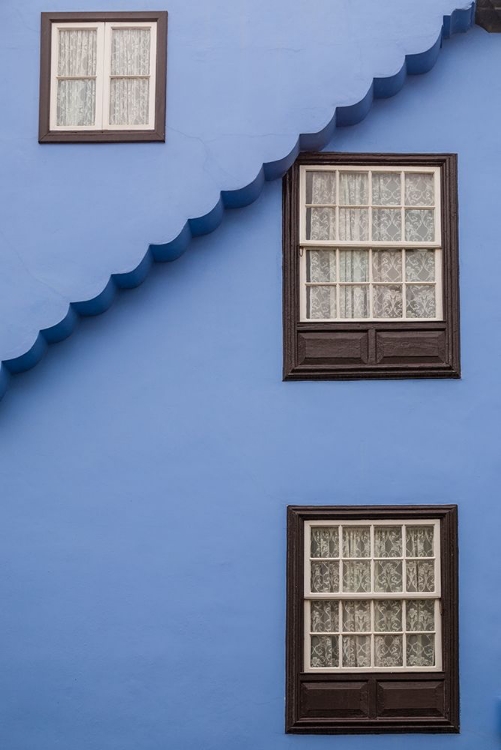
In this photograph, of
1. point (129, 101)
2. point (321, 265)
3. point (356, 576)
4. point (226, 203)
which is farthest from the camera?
point (321, 265)

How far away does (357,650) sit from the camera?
8.62 metres

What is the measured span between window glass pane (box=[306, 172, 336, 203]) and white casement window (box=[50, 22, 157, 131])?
4.87 feet

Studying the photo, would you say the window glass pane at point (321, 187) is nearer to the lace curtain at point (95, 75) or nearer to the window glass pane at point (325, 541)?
the lace curtain at point (95, 75)

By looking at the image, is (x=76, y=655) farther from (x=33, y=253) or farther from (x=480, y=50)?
(x=480, y=50)

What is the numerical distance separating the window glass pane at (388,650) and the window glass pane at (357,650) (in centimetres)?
7

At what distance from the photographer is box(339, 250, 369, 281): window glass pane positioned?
907cm

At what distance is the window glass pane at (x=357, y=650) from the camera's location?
8609mm

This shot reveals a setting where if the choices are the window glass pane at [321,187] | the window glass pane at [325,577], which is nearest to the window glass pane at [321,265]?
the window glass pane at [321,187]

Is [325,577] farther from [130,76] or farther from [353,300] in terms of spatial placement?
[130,76]

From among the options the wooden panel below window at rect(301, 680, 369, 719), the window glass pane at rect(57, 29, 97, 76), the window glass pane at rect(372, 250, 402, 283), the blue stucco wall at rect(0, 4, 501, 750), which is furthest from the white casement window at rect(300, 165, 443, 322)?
the wooden panel below window at rect(301, 680, 369, 719)

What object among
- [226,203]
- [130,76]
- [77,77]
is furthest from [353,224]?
[77,77]

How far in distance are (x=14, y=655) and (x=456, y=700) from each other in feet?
11.8

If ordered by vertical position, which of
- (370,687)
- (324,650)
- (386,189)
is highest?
(386,189)

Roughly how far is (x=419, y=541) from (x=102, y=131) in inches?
172
